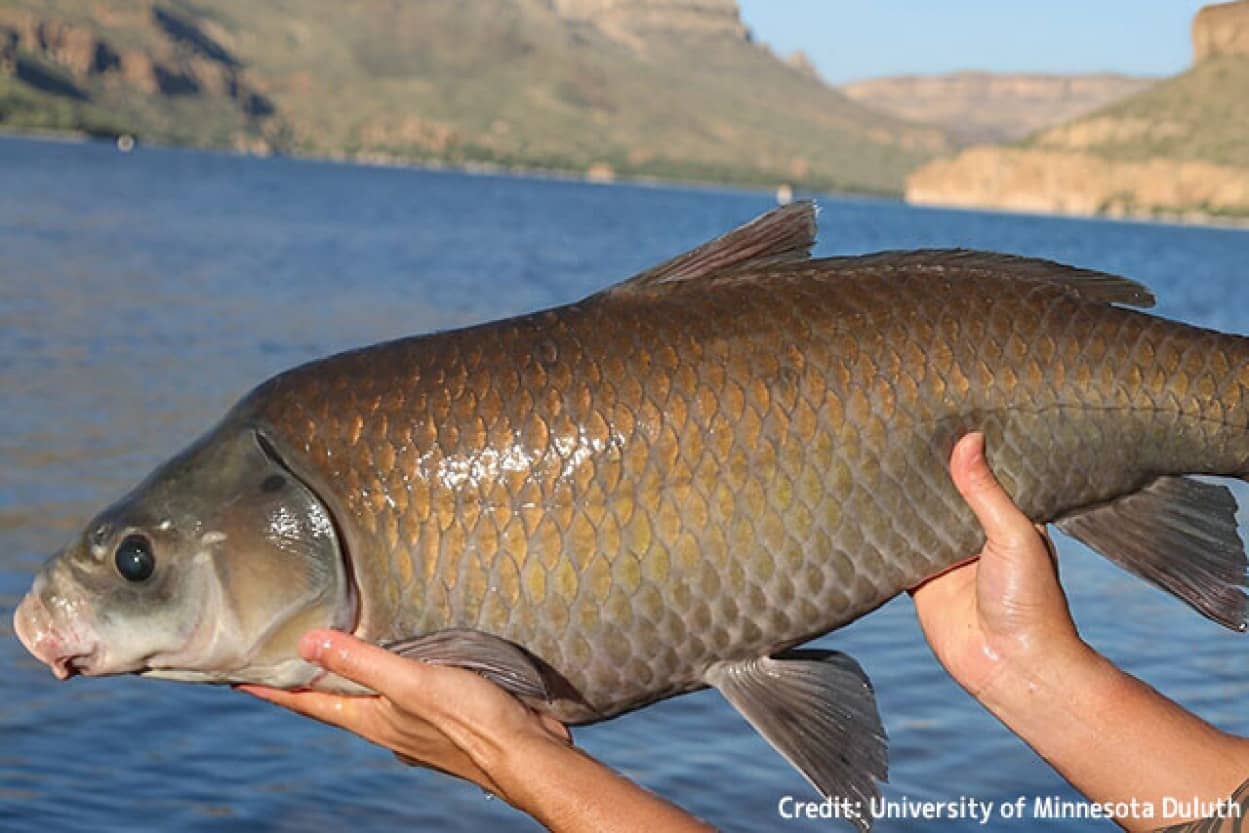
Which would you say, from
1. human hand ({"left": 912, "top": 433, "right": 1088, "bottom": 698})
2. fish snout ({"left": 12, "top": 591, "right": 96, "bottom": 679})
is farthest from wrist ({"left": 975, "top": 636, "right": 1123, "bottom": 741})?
fish snout ({"left": 12, "top": 591, "right": 96, "bottom": 679})

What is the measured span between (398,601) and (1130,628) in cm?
928

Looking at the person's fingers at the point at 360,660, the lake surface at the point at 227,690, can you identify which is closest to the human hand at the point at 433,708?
the person's fingers at the point at 360,660

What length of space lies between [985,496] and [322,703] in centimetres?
154

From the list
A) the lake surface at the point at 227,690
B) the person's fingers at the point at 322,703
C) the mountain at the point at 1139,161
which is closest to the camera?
the person's fingers at the point at 322,703

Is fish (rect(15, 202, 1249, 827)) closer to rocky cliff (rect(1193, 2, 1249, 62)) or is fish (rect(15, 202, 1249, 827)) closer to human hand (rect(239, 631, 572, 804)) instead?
human hand (rect(239, 631, 572, 804))

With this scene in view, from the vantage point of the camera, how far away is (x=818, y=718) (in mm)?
3871

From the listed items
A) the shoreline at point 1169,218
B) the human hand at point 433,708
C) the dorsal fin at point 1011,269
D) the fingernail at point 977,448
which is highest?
the shoreline at point 1169,218

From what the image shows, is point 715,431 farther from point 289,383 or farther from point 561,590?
point 289,383

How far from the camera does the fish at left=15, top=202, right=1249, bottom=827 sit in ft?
12.0

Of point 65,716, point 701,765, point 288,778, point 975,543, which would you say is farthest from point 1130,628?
point 975,543

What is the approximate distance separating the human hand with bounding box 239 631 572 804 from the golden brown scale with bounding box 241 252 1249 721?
0.10m

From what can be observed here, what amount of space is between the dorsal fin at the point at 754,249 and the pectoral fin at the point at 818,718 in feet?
2.86

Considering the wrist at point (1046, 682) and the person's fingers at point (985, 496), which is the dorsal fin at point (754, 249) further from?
the wrist at point (1046, 682)

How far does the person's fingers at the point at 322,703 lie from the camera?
12.8ft
